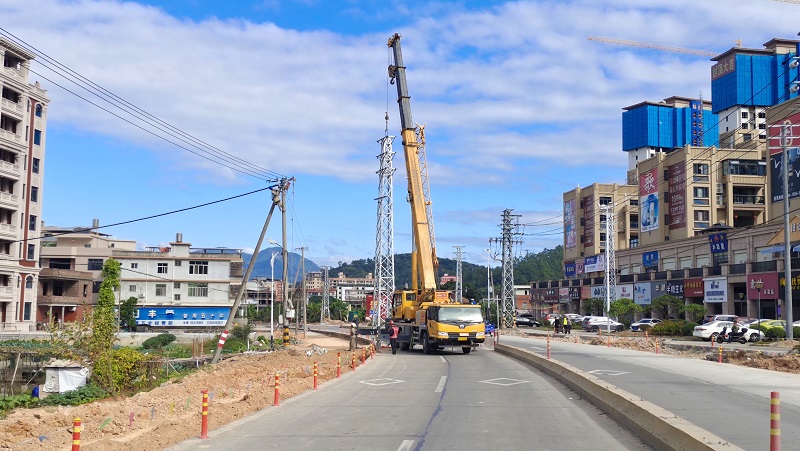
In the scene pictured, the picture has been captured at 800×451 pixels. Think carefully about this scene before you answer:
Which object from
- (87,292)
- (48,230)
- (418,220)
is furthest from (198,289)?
(418,220)

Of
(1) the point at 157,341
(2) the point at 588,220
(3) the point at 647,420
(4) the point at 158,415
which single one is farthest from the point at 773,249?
(4) the point at 158,415

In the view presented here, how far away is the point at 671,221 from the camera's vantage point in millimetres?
89312

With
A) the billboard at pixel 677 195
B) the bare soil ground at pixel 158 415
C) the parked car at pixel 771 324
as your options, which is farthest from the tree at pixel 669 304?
the bare soil ground at pixel 158 415

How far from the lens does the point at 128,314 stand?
76375mm

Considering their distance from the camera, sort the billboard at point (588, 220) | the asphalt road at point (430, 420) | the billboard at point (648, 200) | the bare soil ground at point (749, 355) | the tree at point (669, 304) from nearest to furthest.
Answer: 1. the asphalt road at point (430, 420)
2. the bare soil ground at point (749, 355)
3. the tree at point (669, 304)
4. the billboard at point (648, 200)
5. the billboard at point (588, 220)

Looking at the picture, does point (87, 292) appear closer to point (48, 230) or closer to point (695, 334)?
point (48, 230)

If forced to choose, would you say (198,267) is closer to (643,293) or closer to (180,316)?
(180,316)

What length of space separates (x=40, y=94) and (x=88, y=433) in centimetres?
5808

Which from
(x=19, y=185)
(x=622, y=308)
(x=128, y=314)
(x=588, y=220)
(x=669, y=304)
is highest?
(x=588, y=220)

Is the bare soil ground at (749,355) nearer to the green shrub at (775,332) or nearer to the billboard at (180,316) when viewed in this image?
the green shrub at (775,332)

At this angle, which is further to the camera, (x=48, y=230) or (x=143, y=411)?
(x=48, y=230)

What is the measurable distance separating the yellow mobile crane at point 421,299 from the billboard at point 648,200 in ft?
188

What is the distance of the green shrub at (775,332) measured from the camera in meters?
47.2

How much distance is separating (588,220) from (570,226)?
5875mm
